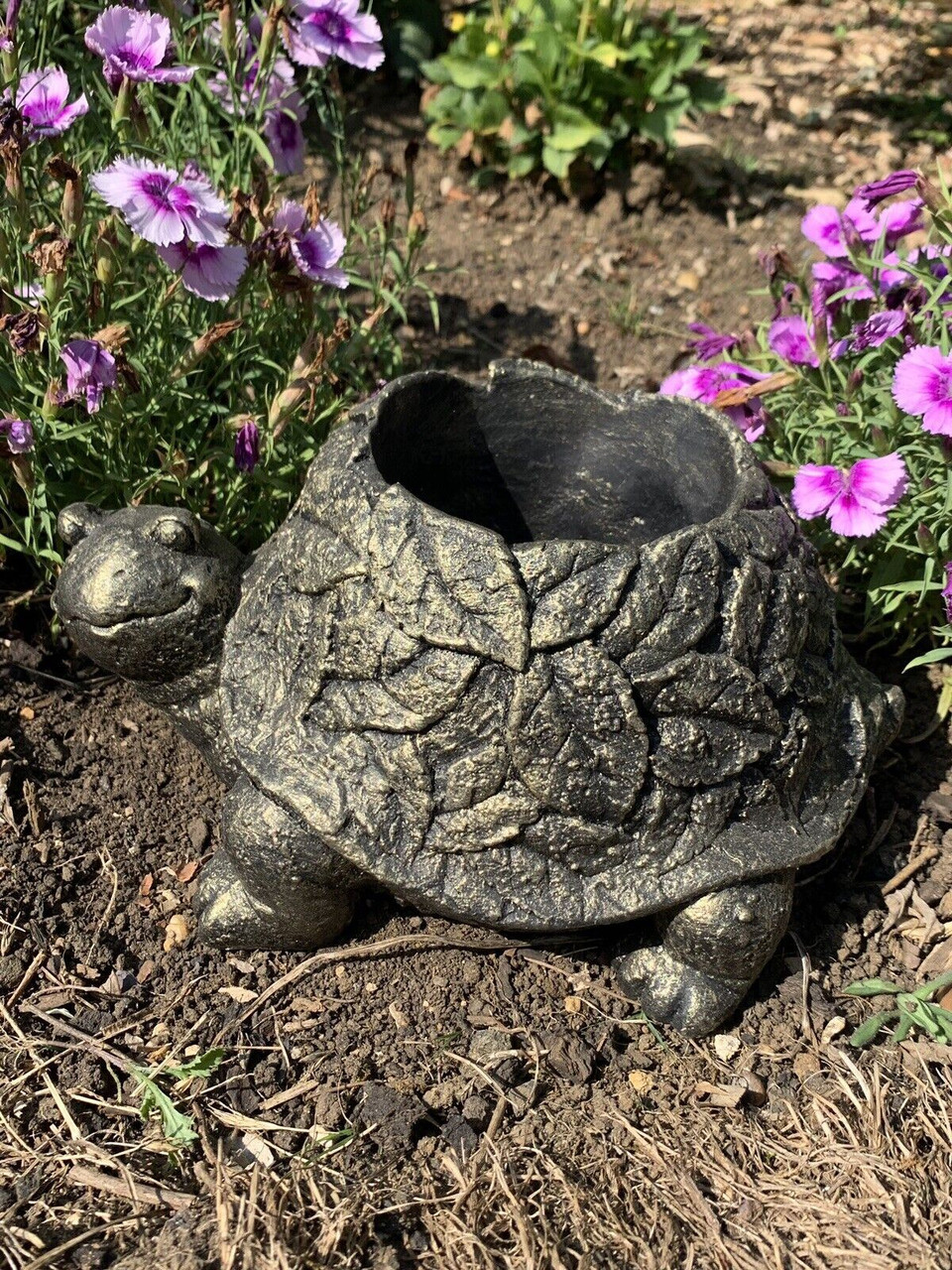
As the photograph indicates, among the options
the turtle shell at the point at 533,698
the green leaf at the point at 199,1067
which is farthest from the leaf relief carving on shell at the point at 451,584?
the green leaf at the point at 199,1067

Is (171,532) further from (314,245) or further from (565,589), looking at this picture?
(314,245)

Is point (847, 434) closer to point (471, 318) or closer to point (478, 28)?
point (471, 318)

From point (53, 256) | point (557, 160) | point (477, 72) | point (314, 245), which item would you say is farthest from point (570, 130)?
point (53, 256)

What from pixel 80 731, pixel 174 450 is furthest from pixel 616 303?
pixel 80 731

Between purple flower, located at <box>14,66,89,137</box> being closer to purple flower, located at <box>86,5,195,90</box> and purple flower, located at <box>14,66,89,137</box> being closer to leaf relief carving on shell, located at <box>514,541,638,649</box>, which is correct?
purple flower, located at <box>86,5,195,90</box>

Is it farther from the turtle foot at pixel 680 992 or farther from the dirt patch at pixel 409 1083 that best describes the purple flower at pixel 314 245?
the turtle foot at pixel 680 992

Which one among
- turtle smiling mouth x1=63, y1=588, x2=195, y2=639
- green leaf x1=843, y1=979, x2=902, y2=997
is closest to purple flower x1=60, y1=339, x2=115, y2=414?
turtle smiling mouth x1=63, y1=588, x2=195, y2=639

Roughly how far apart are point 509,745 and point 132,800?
1011 millimetres

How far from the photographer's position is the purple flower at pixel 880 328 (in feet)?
8.23

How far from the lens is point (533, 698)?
184cm

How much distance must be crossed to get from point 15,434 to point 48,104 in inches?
26.7

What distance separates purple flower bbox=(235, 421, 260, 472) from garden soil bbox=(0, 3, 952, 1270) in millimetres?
621

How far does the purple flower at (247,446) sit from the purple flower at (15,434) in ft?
1.28

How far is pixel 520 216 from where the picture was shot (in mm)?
4410
